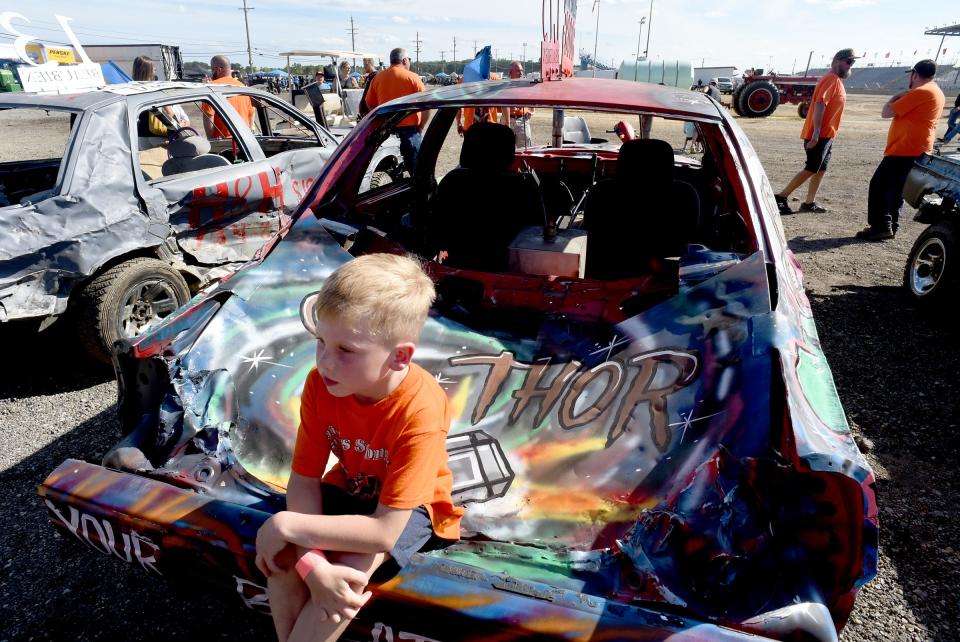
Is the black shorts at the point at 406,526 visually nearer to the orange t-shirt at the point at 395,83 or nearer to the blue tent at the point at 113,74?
the blue tent at the point at 113,74

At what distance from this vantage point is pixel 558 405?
95.2 inches

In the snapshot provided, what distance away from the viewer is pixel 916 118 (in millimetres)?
6301

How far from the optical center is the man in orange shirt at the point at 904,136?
6.27m

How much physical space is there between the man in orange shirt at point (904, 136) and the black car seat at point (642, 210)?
4.71m

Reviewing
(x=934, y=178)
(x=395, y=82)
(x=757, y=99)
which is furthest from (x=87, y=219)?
(x=757, y=99)

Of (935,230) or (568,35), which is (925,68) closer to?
(935,230)

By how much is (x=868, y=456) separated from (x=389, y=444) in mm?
2659

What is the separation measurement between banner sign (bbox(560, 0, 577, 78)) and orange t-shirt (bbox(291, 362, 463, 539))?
7.65ft

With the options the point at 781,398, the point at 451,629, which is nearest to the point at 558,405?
the point at 781,398

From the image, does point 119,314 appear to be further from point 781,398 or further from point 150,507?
point 781,398

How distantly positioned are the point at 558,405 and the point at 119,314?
274 cm

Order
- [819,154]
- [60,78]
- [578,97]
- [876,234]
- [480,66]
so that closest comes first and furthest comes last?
[578,97], [60,78], [876,234], [819,154], [480,66]

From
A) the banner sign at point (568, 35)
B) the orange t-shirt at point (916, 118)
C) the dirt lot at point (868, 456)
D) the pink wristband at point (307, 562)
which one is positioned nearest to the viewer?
the pink wristband at point (307, 562)

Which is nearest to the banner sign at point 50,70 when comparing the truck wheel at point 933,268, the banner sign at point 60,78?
the banner sign at point 60,78
